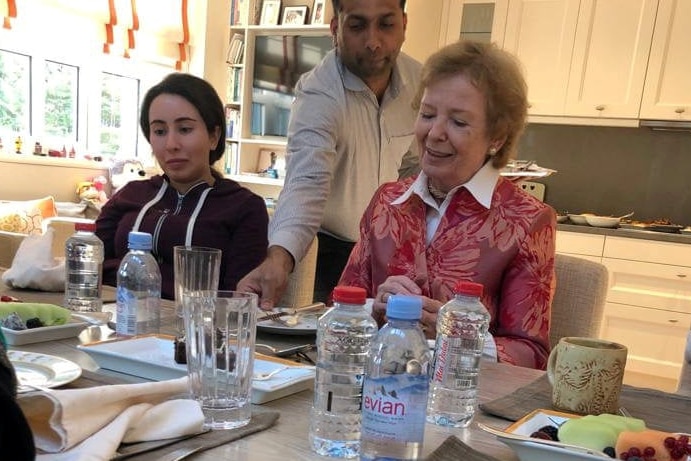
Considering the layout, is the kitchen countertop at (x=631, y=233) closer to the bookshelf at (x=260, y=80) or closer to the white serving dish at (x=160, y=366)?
the bookshelf at (x=260, y=80)

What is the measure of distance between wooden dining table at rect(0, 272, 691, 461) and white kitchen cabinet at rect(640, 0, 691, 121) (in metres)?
3.10

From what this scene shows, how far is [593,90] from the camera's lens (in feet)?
12.6

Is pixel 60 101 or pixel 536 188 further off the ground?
pixel 60 101

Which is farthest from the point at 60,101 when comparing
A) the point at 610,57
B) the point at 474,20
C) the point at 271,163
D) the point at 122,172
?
the point at 610,57

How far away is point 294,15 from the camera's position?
4.38m

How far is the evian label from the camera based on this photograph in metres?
0.61

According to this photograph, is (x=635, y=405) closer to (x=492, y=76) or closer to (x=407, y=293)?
(x=407, y=293)

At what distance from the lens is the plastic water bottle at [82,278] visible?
123 cm

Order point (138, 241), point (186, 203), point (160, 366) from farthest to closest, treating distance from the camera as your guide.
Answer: point (186, 203)
point (138, 241)
point (160, 366)

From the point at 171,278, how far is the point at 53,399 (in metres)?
1.08

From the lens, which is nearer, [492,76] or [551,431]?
[551,431]

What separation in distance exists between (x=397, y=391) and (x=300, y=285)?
106cm

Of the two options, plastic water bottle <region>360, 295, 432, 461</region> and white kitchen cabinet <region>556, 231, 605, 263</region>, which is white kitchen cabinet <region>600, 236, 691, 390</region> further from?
plastic water bottle <region>360, 295, 432, 461</region>

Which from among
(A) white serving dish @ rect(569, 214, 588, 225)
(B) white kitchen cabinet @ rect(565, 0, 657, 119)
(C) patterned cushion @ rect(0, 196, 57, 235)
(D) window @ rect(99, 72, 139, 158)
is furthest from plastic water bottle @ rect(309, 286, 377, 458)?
(D) window @ rect(99, 72, 139, 158)
